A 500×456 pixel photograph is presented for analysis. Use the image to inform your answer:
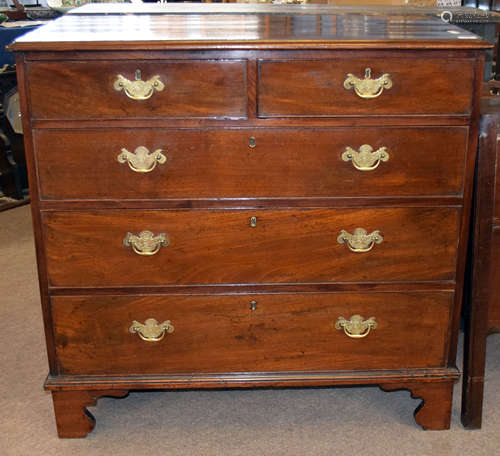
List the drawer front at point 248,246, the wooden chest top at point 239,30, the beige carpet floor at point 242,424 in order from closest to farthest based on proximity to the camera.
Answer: the wooden chest top at point 239,30, the drawer front at point 248,246, the beige carpet floor at point 242,424

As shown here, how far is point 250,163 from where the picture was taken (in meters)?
1.47

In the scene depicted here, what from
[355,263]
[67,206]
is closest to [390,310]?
[355,263]

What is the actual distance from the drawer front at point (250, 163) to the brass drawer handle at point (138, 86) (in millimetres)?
82

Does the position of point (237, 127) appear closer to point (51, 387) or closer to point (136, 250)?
point (136, 250)

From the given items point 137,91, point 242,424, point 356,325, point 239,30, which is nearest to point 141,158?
point 137,91

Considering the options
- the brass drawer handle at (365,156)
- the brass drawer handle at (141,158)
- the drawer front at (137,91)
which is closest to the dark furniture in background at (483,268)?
the brass drawer handle at (365,156)

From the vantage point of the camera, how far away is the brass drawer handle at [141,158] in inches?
57.2

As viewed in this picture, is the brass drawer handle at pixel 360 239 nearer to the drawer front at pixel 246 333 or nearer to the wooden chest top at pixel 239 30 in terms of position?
the drawer front at pixel 246 333

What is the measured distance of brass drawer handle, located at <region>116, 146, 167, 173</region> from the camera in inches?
57.2

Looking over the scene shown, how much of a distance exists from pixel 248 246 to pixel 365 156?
333 mm

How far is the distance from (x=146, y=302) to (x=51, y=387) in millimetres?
316

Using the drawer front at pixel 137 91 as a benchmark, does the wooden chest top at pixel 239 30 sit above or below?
above

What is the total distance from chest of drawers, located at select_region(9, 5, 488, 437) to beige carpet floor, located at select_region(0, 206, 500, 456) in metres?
0.08

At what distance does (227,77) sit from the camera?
141 centimetres
